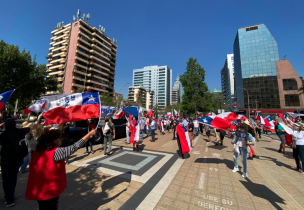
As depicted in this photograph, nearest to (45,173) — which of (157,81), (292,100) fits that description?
(292,100)

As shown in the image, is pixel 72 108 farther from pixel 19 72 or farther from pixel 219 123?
pixel 19 72

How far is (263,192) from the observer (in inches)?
155

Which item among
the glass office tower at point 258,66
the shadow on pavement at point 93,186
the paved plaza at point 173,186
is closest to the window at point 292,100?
the glass office tower at point 258,66

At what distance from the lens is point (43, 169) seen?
200 cm

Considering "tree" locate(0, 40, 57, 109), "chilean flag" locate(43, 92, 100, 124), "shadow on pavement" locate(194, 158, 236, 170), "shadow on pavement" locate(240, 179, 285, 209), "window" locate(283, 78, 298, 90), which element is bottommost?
"shadow on pavement" locate(240, 179, 285, 209)

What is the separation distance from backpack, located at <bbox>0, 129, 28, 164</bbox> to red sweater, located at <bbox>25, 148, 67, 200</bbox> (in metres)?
1.53

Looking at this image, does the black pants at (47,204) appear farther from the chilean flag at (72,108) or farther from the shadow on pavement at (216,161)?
the shadow on pavement at (216,161)

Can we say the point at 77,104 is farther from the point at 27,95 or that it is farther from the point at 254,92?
the point at 254,92

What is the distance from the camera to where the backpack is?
10.0 ft

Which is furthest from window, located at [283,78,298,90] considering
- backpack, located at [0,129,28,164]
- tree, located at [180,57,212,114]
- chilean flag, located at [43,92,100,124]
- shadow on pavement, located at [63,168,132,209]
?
backpack, located at [0,129,28,164]

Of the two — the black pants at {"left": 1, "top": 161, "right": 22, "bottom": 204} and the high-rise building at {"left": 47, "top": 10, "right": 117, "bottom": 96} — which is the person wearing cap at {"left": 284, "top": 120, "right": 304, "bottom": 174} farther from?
the high-rise building at {"left": 47, "top": 10, "right": 117, "bottom": 96}

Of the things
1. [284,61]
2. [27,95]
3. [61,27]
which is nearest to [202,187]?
[27,95]

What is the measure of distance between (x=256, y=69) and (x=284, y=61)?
7.80m

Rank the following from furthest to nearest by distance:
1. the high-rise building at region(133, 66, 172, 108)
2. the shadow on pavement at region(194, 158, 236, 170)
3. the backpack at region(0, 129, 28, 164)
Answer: the high-rise building at region(133, 66, 172, 108)
the shadow on pavement at region(194, 158, 236, 170)
the backpack at region(0, 129, 28, 164)
